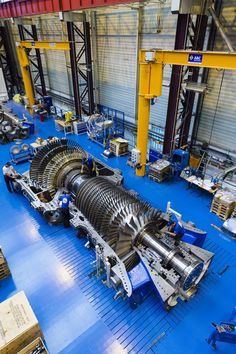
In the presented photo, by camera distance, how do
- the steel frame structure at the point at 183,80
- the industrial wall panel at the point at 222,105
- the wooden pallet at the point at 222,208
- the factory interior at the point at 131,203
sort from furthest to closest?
the industrial wall panel at the point at 222,105, the steel frame structure at the point at 183,80, the wooden pallet at the point at 222,208, the factory interior at the point at 131,203

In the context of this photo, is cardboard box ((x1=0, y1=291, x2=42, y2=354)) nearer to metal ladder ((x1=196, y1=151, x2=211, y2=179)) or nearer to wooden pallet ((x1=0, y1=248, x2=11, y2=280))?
wooden pallet ((x1=0, y1=248, x2=11, y2=280))

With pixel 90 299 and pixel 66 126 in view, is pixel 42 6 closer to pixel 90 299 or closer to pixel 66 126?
pixel 66 126

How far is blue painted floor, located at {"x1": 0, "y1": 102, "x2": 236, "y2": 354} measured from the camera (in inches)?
170

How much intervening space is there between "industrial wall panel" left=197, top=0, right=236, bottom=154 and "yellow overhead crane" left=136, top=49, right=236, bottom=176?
203 cm

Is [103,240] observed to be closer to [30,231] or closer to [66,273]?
[66,273]

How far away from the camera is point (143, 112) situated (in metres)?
8.29

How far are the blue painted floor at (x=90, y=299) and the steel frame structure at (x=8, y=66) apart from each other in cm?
1833

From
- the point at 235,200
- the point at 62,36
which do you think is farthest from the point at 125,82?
the point at 235,200

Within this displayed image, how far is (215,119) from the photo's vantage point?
8.66 m

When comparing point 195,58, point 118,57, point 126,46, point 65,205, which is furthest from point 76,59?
point 65,205

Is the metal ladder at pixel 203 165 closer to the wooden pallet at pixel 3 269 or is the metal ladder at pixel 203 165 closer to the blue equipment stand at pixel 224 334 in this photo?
the blue equipment stand at pixel 224 334

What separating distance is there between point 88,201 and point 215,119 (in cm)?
566

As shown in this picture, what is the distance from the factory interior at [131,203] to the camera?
14.6 feet

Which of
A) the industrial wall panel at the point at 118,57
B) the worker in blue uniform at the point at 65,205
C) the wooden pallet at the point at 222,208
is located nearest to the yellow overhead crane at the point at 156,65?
the wooden pallet at the point at 222,208
